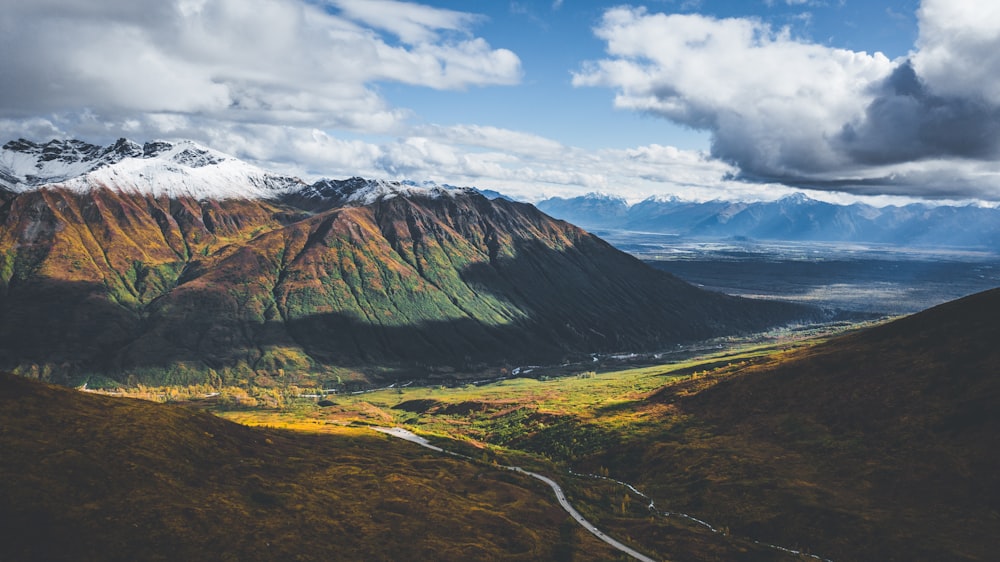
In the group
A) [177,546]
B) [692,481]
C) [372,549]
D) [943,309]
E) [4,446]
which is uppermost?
[943,309]

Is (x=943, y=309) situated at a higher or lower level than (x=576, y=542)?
higher

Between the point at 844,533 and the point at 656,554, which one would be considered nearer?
the point at 656,554

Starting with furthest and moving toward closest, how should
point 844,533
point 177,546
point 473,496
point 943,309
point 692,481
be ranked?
point 943,309, point 692,481, point 473,496, point 844,533, point 177,546

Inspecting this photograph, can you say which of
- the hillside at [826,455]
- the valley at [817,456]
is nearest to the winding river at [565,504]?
the valley at [817,456]

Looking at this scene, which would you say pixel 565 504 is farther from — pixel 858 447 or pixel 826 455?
pixel 858 447

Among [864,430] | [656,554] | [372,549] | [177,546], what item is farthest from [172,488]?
[864,430]

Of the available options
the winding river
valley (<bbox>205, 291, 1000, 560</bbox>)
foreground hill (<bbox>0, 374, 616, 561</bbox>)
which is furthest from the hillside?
foreground hill (<bbox>0, 374, 616, 561</bbox>)

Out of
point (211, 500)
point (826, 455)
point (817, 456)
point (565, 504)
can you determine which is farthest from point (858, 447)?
point (211, 500)

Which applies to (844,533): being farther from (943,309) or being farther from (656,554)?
(943,309)
